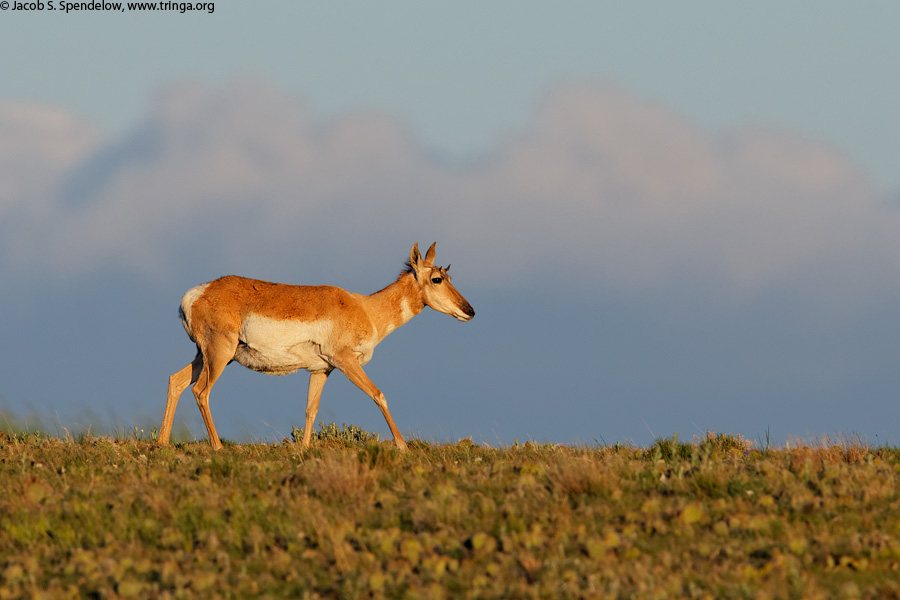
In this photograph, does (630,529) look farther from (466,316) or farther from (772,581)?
(466,316)

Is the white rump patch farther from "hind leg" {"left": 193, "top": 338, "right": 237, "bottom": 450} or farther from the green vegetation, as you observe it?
the green vegetation

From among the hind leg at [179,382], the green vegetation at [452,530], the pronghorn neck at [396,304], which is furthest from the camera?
the pronghorn neck at [396,304]

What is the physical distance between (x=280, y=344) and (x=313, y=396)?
5.26 ft

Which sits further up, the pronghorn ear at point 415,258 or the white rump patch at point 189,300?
the pronghorn ear at point 415,258

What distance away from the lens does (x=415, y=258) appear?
1848cm

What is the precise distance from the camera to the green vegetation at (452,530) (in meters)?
7.81

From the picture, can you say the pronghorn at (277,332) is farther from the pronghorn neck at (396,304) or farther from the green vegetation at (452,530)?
the green vegetation at (452,530)

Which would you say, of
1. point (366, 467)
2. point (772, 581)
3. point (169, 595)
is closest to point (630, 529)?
point (772, 581)

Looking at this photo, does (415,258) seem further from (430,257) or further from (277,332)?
(277,332)

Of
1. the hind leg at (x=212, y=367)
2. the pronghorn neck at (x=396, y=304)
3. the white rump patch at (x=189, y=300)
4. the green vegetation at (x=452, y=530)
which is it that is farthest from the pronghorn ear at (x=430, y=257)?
the green vegetation at (x=452, y=530)

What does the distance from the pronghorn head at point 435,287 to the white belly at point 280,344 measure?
7.21ft

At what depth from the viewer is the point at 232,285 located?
17391 mm

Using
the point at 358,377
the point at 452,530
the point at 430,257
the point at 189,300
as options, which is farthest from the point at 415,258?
the point at 452,530

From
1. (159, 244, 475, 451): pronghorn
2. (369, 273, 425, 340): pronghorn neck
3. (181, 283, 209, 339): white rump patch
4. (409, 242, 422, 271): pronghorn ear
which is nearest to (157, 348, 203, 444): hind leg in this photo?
(159, 244, 475, 451): pronghorn
